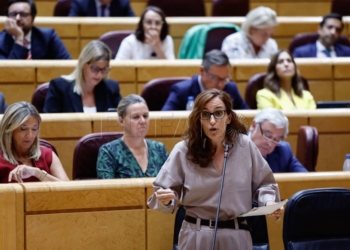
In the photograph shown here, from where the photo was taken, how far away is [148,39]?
482 centimetres

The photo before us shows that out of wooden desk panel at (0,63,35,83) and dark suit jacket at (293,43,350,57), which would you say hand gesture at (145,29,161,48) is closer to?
wooden desk panel at (0,63,35,83)

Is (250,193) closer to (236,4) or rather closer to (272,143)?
(272,143)

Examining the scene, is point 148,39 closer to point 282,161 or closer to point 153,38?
point 153,38

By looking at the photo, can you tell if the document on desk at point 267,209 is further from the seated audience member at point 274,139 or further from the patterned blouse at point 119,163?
the seated audience member at point 274,139

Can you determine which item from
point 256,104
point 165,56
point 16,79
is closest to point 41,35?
point 16,79

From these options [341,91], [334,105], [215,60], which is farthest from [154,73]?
[341,91]

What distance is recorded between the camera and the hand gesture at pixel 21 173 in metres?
2.98

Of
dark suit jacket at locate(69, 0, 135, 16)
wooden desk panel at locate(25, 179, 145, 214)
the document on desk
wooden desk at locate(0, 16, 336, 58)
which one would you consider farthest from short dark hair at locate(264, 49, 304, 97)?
the document on desk

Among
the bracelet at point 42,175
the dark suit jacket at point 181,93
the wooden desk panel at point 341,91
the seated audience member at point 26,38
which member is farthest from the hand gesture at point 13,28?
the wooden desk panel at point 341,91

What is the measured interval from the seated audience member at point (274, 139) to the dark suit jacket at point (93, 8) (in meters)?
2.20

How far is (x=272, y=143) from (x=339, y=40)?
6.95 feet

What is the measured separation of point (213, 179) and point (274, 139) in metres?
1.09

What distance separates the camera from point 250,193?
2447mm

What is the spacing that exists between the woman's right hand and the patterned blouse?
0.87 m
